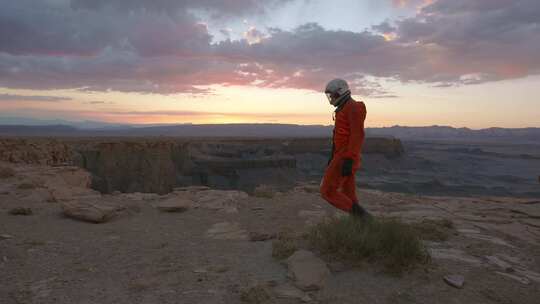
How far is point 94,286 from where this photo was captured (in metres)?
3.69

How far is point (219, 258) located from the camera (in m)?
4.43

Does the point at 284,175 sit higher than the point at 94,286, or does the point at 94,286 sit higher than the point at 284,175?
the point at 94,286

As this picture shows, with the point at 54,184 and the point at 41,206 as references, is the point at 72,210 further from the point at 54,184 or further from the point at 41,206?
the point at 54,184

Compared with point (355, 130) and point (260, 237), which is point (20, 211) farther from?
point (355, 130)

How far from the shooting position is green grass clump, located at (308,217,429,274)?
405 cm

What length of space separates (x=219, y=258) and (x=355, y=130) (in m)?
2.02

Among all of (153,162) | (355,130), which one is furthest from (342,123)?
(153,162)

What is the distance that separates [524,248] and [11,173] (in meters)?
10.6

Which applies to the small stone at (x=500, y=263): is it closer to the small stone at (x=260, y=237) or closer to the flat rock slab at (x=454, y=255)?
the flat rock slab at (x=454, y=255)

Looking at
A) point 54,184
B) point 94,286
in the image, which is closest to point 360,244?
point 94,286

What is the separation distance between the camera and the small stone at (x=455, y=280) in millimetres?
3744

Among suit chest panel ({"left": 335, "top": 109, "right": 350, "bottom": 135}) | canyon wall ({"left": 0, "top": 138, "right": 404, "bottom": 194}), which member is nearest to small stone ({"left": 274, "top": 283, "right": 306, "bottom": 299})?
suit chest panel ({"left": 335, "top": 109, "right": 350, "bottom": 135})

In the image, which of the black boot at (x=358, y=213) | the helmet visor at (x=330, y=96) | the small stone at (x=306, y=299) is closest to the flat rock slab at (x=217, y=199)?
the black boot at (x=358, y=213)

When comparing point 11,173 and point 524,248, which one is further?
point 11,173
